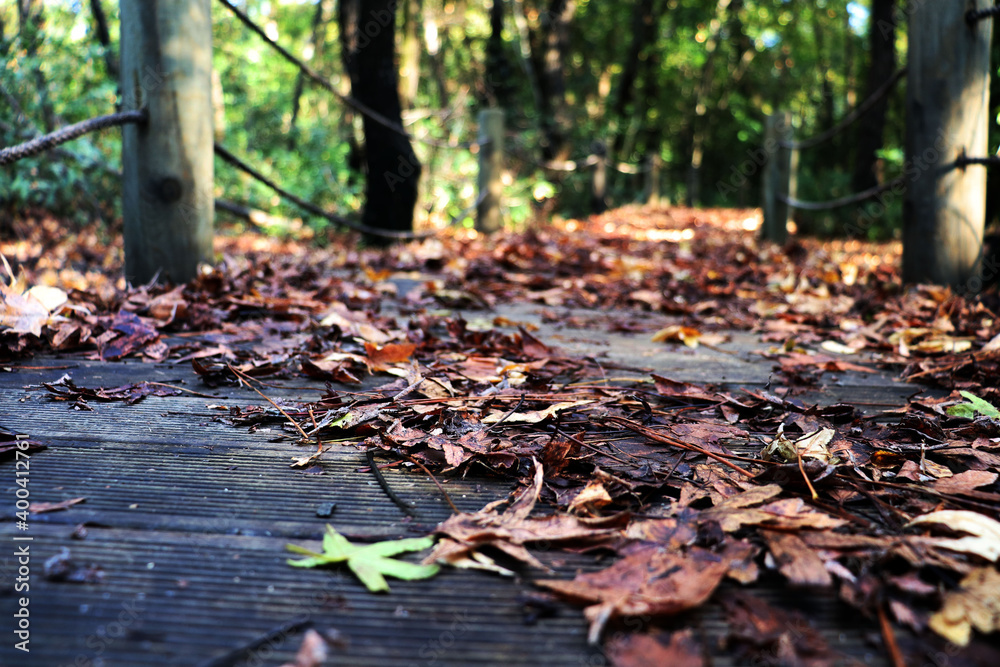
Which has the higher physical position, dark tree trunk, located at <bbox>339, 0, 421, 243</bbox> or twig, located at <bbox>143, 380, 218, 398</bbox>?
dark tree trunk, located at <bbox>339, 0, 421, 243</bbox>

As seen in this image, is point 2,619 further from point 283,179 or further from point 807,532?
point 283,179

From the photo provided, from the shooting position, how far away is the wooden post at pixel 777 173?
6715mm

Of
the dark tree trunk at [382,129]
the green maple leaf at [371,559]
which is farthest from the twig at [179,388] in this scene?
the dark tree trunk at [382,129]

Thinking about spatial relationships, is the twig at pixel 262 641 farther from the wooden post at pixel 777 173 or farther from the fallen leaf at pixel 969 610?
the wooden post at pixel 777 173

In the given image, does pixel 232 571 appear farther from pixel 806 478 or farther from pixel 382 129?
pixel 382 129

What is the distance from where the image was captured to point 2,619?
817mm

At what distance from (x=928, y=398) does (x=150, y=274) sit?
269cm

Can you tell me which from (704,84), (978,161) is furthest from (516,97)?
(978,161)

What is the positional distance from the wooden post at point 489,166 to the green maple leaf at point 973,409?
17.2 feet

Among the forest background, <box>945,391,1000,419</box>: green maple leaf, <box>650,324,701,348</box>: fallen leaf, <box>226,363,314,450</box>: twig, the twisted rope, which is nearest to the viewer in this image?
<box>226,363,314,450</box>: twig

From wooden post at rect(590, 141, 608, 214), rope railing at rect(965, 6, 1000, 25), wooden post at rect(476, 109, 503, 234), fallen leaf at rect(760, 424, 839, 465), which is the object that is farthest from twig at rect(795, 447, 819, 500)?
wooden post at rect(590, 141, 608, 214)

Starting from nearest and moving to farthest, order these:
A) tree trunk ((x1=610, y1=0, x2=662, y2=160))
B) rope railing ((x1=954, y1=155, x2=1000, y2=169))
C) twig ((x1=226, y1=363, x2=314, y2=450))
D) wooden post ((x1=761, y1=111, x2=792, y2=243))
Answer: twig ((x1=226, y1=363, x2=314, y2=450)) → rope railing ((x1=954, y1=155, x2=1000, y2=169)) → wooden post ((x1=761, y1=111, x2=792, y2=243)) → tree trunk ((x1=610, y1=0, x2=662, y2=160))

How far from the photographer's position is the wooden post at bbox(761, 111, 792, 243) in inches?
264

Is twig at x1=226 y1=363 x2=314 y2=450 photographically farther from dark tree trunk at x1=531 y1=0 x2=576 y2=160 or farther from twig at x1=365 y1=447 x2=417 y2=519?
dark tree trunk at x1=531 y1=0 x2=576 y2=160
